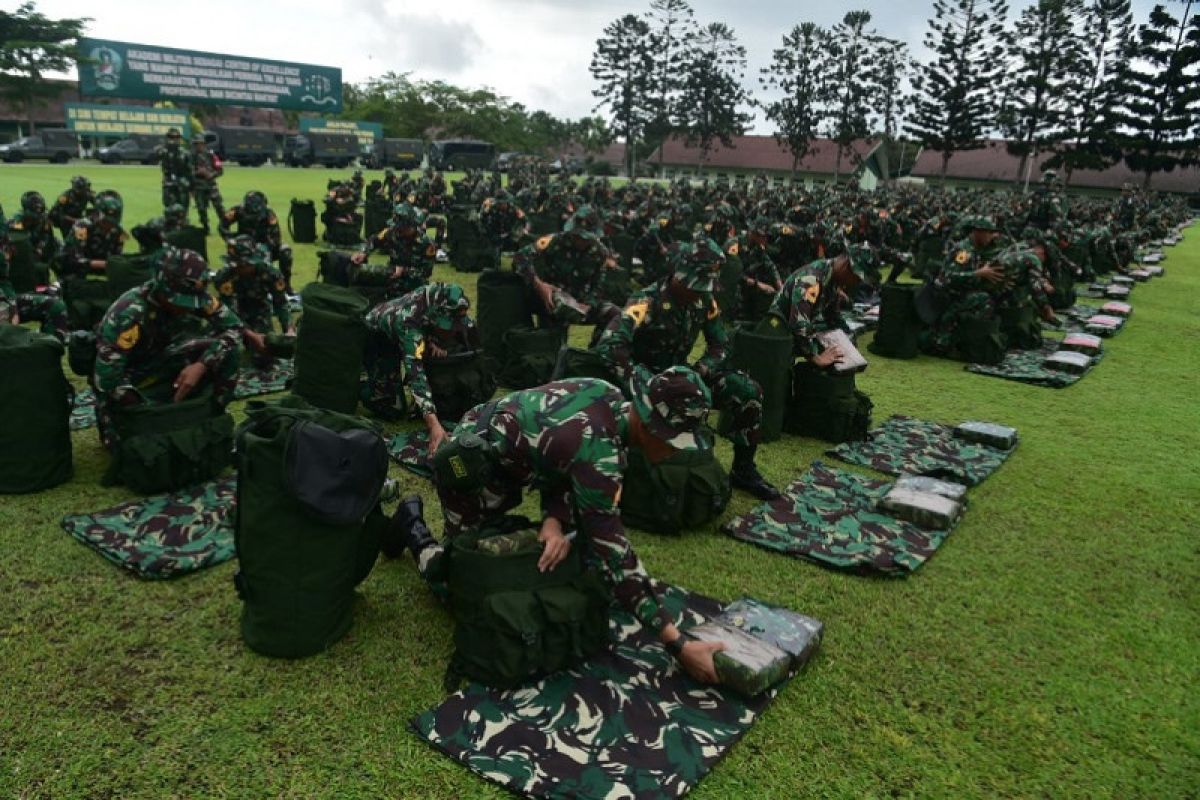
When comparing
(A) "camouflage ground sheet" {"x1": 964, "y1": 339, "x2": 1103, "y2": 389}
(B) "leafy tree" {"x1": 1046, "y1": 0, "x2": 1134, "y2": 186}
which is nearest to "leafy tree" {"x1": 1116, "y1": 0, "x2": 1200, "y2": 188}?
(B) "leafy tree" {"x1": 1046, "y1": 0, "x2": 1134, "y2": 186}

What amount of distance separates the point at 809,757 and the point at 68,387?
486 cm

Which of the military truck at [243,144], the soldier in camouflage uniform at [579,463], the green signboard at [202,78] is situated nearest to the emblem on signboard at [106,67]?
the green signboard at [202,78]

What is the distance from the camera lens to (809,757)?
311 cm

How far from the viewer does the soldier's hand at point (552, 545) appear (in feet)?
11.1

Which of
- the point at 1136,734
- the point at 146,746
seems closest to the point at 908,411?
the point at 1136,734

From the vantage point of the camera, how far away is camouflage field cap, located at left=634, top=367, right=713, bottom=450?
10.2 feet

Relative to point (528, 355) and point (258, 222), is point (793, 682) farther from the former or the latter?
point (258, 222)

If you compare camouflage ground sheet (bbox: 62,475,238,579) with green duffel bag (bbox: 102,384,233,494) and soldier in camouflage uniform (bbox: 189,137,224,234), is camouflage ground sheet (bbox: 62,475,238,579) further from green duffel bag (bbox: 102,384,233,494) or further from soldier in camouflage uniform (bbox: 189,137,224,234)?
soldier in camouflage uniform (bbox: 189,137,224,234)

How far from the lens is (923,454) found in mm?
6449

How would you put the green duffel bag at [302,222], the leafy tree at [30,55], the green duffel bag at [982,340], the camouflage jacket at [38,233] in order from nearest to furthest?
the green duffel bag at [982,340] → the camouflage jacket at [38,233] → the green duffel bag at [302,222] → the leafy tree at [30,55]

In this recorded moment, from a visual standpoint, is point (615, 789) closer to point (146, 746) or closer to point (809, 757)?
point (809, 757)

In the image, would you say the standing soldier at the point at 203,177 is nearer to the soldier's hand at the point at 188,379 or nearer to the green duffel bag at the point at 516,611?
the soldier's hand at the point at 188,379

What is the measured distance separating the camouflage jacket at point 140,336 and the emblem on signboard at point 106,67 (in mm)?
47842

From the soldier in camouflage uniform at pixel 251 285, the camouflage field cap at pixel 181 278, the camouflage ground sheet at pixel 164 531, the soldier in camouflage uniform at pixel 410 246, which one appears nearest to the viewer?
the camouflage ground sheet at pixel 164 531
